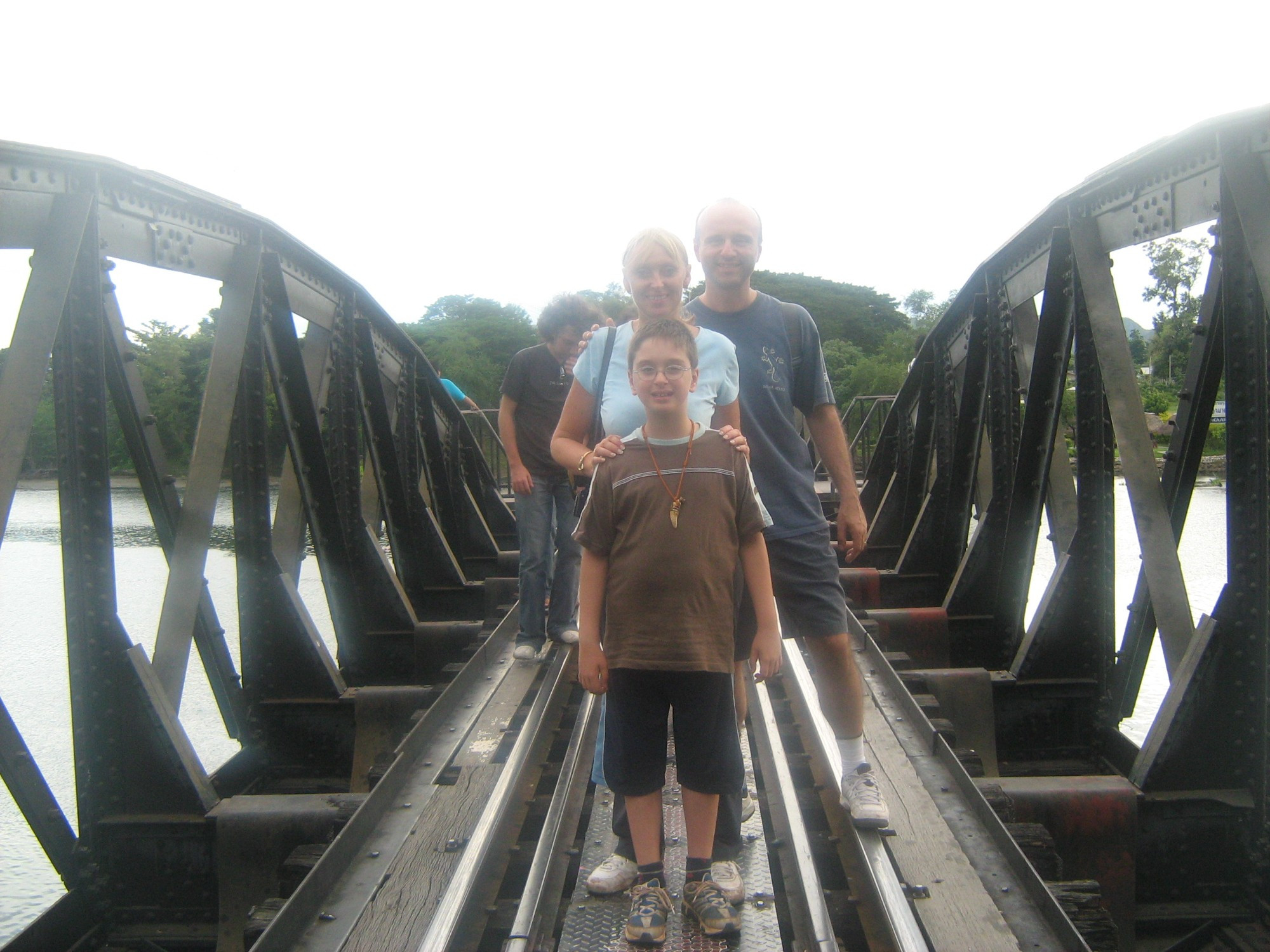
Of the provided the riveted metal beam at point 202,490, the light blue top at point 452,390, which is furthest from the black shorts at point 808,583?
the light blue top at point 452,390

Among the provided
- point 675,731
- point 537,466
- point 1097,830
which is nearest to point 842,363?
point 537,466

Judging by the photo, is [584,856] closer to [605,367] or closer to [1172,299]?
[605,367]

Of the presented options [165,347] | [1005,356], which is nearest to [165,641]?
[1005,356]

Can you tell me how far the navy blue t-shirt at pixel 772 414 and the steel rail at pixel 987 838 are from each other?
105 centimetres

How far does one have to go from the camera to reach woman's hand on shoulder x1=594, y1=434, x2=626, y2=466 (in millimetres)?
2742

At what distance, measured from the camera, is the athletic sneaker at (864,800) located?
3.29 m

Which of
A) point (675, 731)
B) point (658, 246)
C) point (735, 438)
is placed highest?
point (658, 246)

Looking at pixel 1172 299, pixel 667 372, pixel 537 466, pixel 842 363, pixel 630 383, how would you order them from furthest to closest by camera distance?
pixel 842 363, pixel 1172 299, pixel 537 466, pixel 630 383, pixel 667 372

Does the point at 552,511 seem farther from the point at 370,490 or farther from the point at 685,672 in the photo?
the point at 685,672

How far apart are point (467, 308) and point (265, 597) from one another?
Answer: 98.4m

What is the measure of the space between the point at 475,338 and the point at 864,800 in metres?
74.2

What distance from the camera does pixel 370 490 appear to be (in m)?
7.81

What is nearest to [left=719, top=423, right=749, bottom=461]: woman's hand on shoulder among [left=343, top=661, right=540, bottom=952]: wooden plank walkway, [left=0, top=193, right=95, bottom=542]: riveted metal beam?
[left=343, top=661, right=540, bottom=952]: wooden plank walkway

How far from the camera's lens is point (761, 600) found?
2805 millimetres
